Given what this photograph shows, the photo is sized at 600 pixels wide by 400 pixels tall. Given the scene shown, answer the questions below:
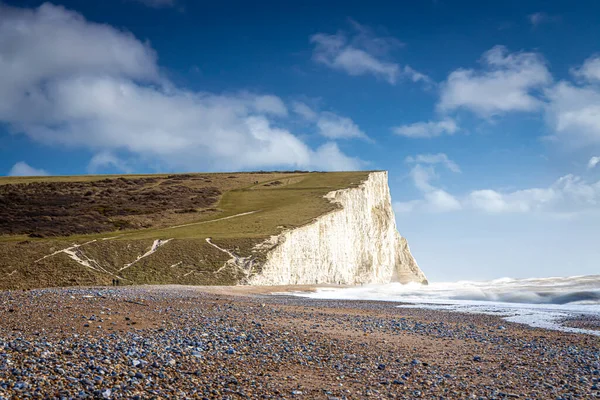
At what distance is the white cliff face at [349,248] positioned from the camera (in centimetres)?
4778

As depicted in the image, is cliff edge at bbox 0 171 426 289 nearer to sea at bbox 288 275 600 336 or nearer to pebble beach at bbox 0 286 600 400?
sea at bbox 288 275 600 336

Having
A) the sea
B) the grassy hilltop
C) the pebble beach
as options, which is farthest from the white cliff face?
the pebble beach

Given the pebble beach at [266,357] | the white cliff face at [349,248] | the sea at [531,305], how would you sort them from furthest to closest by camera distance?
1. the white cliff face at [349,248]
2. the sea at [531,305]
3. the pebble beach at [266,357]

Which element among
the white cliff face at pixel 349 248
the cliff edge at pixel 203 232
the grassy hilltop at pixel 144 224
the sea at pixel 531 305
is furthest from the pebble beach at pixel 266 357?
the white cliff face at pixel 349 248

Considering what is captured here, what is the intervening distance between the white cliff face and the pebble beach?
26.5 m

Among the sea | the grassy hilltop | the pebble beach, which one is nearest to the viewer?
the pebble beach

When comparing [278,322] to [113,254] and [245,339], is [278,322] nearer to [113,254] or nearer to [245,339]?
[245,339]

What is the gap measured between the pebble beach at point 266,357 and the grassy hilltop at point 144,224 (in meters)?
23.6

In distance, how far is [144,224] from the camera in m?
55.8

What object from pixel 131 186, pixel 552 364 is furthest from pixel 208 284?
pixel 131 186

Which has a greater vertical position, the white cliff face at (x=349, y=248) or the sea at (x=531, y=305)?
the white cliff face at (x=349, y=248)

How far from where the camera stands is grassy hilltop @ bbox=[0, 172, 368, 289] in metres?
40.3

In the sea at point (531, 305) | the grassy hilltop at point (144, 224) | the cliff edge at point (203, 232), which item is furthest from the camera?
the cliff edge at point (203, 232)

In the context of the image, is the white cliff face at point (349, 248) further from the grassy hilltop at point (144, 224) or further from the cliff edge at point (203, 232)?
the grassy hilltop at point (144, 224)
